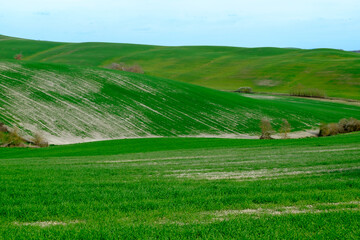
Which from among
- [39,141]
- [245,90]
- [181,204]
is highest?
[181,204]

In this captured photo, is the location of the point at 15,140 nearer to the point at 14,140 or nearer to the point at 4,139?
the point at 14,140

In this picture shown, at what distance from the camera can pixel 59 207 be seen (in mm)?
9188

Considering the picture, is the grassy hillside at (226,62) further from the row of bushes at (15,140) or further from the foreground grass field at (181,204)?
the foreground grass field at (181,204)

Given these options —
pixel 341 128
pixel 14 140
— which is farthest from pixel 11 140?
pixel 341 128

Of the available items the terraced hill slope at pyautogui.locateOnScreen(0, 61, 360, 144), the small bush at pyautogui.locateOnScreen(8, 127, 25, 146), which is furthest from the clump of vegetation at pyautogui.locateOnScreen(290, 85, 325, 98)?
the small bush at pyautogui.locateOnScreen(8, 127, 25, 146)

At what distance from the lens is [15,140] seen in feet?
125

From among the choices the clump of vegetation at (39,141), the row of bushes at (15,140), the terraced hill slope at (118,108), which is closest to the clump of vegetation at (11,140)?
the row of bushes at (15,140)

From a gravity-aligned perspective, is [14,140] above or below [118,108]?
below

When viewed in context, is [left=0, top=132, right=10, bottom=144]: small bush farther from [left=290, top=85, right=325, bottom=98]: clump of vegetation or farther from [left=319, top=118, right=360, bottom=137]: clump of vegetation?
[left=290, top=85, right=325, bottom=98]: clump of vegetation

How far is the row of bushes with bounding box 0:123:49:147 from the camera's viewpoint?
38.0 metres

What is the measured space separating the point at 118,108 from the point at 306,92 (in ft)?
214

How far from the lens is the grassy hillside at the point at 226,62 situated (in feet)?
390

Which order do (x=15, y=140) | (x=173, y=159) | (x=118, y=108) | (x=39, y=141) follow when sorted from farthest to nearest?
(x=118, y=108) → (x=39, y=141) → (x=15, y=140) → (x=173, y=159)

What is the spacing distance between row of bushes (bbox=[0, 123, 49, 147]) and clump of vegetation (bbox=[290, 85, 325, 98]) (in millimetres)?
80714
